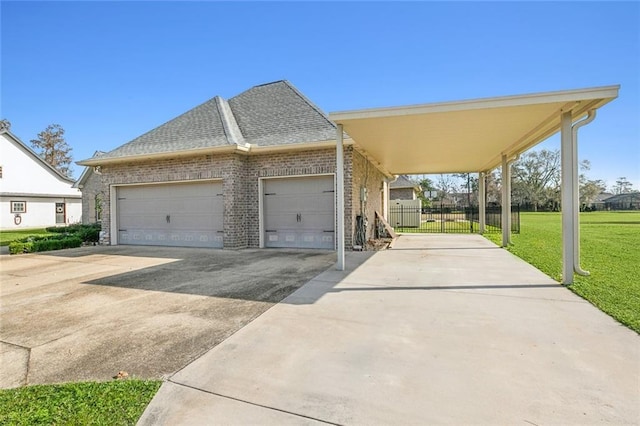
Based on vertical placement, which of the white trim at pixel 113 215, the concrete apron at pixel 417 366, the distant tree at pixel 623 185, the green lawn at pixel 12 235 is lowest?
the concrete apron at pixel 417 366

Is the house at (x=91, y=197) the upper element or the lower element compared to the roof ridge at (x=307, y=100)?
lower

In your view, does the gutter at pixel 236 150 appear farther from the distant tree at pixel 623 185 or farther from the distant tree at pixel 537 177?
the distant tree at pixel 623 185

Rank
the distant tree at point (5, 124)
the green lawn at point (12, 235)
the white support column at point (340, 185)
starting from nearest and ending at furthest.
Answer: the white support column at point (340, 185)
the green lawn at point (12, 235)
the distant tree at point (5, 124)

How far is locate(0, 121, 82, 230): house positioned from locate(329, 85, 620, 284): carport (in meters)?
29.1

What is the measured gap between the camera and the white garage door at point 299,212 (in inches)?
382

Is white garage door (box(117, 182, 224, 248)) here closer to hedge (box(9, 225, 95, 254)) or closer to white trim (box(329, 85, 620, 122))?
hedge (box(9, 225, 95, 254))

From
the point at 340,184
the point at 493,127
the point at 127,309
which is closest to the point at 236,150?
the point at 340,184

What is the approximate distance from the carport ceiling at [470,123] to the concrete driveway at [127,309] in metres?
3.26

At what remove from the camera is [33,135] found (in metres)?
43.0

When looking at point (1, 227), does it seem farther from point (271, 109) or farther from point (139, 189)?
point (271, 109)

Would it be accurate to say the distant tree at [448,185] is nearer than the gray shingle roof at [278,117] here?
No

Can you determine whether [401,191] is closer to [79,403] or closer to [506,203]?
[506,203]

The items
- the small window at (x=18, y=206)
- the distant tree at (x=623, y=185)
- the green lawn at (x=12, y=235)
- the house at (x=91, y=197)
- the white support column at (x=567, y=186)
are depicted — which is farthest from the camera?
the distant tree at (x=623, y=185)

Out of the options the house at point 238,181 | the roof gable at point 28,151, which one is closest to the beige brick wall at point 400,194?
the house at point 238,181
